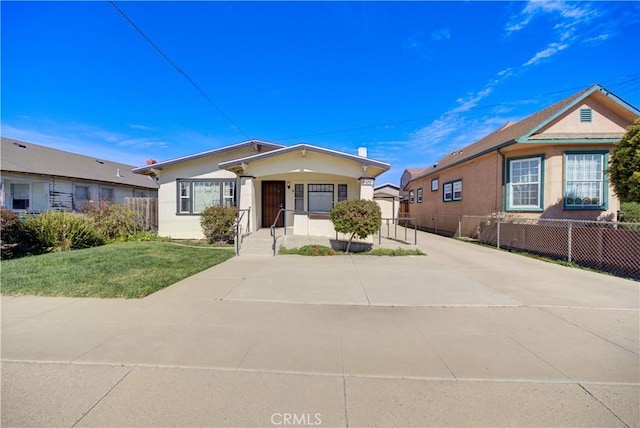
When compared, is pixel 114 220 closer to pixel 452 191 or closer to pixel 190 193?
pixel 190 193

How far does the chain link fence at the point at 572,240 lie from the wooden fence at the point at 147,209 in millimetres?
15923

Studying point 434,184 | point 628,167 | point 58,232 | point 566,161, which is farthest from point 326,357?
point 434,184

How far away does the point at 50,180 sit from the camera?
17969 millimetres

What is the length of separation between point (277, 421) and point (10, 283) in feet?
23.0

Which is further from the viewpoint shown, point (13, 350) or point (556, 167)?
point (556, 167)

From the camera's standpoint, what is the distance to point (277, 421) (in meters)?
2.20

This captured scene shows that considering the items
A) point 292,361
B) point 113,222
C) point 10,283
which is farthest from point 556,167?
point 113,222

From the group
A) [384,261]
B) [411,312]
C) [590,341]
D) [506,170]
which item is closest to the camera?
[590,341]

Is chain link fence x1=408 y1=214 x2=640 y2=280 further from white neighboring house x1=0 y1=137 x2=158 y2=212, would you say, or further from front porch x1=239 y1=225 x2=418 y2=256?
white neighboring house x1=0 y1=137 x2=158 y2=212

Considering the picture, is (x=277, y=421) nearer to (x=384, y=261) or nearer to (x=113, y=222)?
(x=384, y=261)

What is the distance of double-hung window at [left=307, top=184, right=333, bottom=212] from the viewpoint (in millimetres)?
13336

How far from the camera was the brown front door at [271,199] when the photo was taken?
44.2ft

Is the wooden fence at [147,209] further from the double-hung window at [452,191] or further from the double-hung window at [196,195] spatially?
the double-hung window at [452,191]

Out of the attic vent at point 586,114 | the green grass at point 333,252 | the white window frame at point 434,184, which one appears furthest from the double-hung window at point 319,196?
the attic vent at point 586,114
